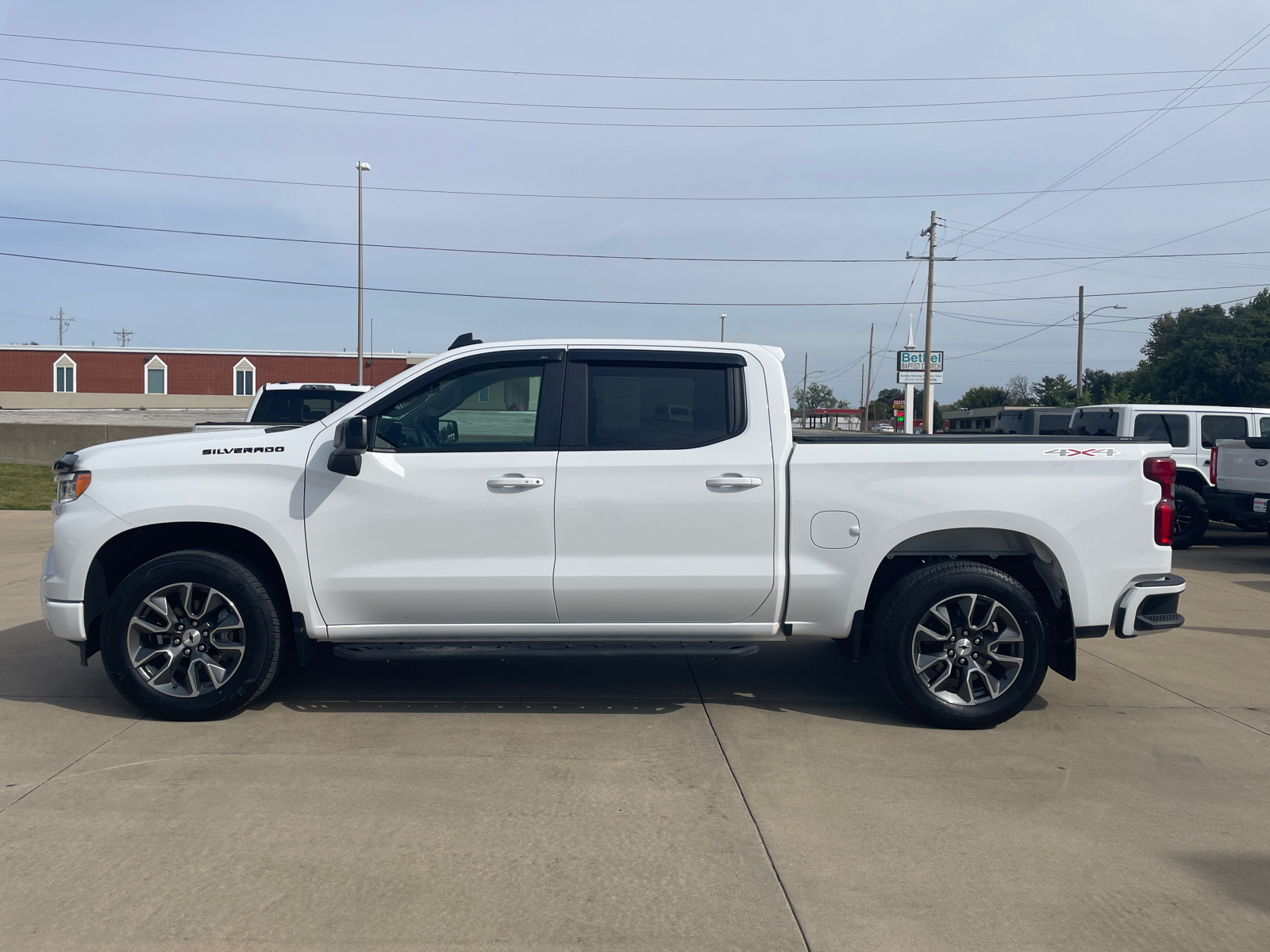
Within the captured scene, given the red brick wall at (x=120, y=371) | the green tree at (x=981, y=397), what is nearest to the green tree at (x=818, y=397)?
the green tree at (x=981, y=397)

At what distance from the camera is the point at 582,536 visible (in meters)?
4.92

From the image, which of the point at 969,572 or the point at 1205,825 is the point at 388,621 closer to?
the point at 969,572

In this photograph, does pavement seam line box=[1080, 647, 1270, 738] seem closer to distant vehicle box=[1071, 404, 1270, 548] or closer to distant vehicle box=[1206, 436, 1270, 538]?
distant vehicle box=[1206, 436, 1270, 538]

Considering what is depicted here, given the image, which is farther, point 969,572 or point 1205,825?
point 969,572

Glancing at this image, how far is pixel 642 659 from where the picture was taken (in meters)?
6.57

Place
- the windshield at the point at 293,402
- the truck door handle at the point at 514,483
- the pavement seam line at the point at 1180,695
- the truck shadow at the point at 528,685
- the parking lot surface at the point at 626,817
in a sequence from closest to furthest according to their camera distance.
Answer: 1. the parking lot surface at the point at 626,817
2. the truck door handle at the point at 514,483
3. the pavement seam line at the point at 1180,695
4. the truck shadow at the point at 528,685
5. the windshield at the point at 293,402

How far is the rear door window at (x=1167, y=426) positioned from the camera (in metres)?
13.7

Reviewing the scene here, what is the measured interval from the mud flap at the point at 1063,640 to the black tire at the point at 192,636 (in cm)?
396

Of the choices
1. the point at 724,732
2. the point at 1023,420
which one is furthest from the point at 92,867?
the point at 1023,420

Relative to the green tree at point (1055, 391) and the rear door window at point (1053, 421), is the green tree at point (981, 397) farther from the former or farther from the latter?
the rear door window at point (1053, 421)

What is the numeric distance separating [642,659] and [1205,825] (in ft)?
11.3

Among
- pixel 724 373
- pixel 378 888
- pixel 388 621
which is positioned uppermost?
pixel 724 373

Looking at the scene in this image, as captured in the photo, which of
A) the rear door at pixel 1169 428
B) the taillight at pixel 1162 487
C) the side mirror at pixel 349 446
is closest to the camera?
the side mirror at pixel 349 446

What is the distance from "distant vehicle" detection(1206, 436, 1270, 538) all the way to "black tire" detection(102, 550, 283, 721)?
11.4 m
